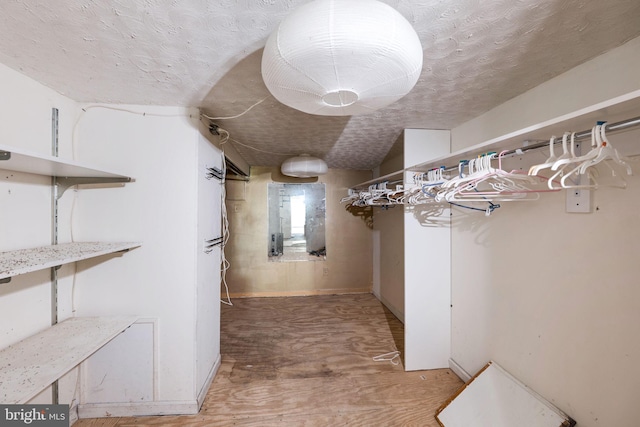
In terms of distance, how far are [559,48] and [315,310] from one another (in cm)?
328

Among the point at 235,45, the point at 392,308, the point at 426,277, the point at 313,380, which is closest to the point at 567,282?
the point at 426,277

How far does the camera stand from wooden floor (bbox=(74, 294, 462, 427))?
5.13ft

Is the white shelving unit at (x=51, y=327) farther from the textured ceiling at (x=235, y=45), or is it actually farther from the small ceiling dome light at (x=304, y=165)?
the small ceiling dome light at (x=304, y=165)

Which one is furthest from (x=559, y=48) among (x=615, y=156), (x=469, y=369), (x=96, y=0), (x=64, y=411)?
(x=64, y=411)

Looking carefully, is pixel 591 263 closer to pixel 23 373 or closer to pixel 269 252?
pixel 23 373

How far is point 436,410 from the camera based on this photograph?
5.32 feet

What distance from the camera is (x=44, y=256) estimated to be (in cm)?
110

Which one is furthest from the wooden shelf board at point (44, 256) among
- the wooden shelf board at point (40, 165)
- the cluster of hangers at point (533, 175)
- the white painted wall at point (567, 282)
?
the white painted wall at point (567, 282)

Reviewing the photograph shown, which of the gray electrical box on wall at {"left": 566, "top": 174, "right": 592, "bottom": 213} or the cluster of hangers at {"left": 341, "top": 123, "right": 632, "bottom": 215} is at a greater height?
the cluster of hangers at {"left": 341, "top": 123, "right": 632, "bottom": 215}

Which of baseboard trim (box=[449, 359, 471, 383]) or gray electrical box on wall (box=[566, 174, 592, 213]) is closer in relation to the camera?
gray electrical box on wall (box=[566, 174, 592, 213])

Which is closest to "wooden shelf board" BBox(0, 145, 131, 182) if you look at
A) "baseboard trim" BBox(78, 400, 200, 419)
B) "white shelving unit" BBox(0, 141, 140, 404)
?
"white shelving unit" BBox(0, 141, 140, 404)

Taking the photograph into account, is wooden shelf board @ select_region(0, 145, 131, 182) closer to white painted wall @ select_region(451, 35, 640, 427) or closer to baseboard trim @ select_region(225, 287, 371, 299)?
white painted wall @ select_region(451, 35, 640, 427)

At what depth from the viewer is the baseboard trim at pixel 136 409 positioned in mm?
1531

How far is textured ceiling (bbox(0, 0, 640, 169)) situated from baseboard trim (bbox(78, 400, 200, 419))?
6.64 feet
